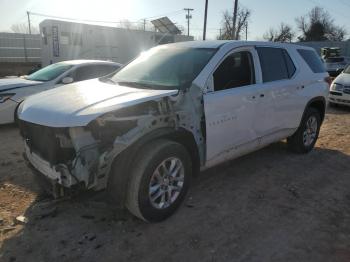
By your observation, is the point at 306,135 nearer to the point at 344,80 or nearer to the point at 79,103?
the point at 79,103

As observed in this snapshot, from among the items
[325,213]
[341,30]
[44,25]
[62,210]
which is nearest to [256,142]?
[325,213]

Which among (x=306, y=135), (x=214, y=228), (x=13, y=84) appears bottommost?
(x=214, y=228)

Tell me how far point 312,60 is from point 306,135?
1248 mm

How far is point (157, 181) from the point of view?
3.79 metres

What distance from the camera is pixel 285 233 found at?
3727mm

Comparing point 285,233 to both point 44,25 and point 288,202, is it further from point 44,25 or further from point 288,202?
point 44,25

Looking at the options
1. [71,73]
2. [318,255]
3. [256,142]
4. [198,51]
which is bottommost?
[318,255]

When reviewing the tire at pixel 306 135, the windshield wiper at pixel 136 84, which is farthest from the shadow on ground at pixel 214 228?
the windshield wiper at pixel 136 84

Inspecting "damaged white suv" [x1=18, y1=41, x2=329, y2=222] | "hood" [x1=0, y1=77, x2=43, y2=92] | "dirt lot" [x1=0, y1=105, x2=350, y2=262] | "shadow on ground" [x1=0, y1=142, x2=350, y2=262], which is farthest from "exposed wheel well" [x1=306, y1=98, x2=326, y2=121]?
"hood" [x1=0, y1=77, x2=43, y2=92]

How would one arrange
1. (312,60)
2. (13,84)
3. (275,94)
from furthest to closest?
(13,84)
(312,60)
(275,94)

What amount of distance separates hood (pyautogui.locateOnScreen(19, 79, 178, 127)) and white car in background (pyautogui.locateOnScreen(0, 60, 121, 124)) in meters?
3.65

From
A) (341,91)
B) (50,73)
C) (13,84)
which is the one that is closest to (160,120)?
(13,84)

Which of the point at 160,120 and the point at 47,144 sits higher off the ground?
the point at 160,120

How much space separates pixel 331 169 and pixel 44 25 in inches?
667
